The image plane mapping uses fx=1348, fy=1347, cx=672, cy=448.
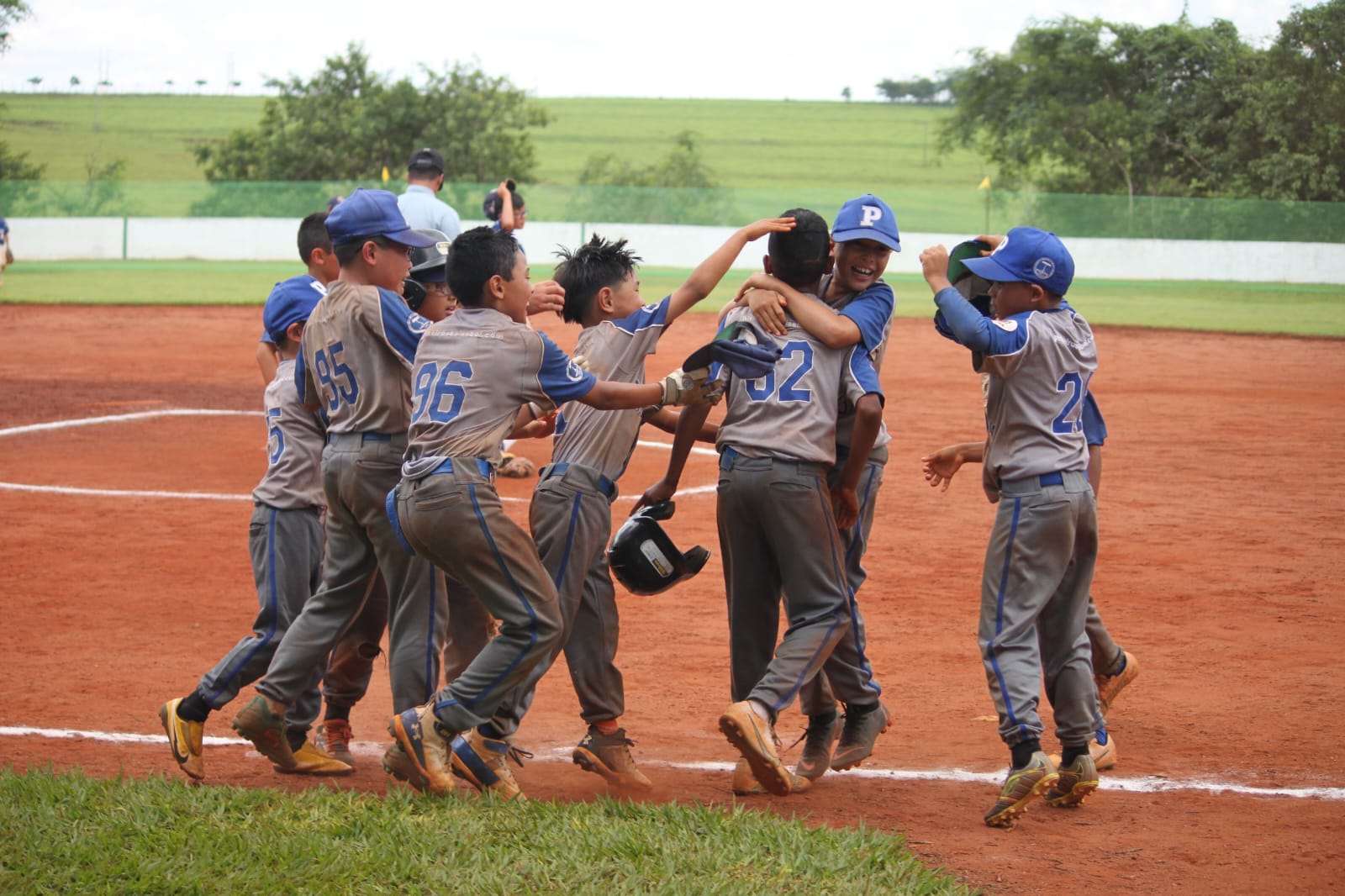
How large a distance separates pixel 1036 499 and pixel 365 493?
7.91 feet

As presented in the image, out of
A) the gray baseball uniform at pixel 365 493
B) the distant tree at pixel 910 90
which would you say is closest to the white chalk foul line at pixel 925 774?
the gray baseball uniform at pixel 365 493

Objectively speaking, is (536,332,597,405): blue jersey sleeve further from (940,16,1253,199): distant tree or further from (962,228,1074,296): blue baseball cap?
(940,16,1253,199): distant tree

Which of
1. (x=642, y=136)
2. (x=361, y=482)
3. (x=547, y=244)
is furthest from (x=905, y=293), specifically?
(x=642, y=136)

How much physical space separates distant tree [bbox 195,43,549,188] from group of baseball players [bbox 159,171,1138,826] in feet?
139

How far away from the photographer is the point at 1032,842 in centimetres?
451

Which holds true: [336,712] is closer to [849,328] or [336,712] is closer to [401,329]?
[401,329]

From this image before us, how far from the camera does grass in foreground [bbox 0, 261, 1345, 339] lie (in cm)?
2773

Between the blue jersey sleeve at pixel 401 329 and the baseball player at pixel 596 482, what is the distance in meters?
0.61

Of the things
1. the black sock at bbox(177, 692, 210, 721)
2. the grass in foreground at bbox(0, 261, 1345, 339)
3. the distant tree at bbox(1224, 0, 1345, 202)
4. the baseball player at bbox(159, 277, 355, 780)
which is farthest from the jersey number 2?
the distant tree at bbox(1224, 0, 1345, 202)

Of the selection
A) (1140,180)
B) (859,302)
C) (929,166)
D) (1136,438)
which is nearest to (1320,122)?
(1140,180)

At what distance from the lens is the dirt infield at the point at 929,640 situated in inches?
185

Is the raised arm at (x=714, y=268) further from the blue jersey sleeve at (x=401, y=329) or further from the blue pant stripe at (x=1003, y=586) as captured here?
the blue pant stripe at (x=1003, y=586)

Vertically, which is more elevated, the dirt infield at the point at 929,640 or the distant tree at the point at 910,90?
the distant tree at the point at 910,90

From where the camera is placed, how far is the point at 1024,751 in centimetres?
470
